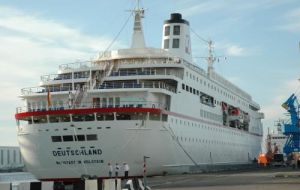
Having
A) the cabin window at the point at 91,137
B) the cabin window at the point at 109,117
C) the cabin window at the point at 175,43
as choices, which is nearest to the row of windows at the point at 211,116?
the cabin window at the point at 175,43

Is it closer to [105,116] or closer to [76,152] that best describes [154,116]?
[105,116]

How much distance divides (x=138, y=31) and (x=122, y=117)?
13647 millimetres

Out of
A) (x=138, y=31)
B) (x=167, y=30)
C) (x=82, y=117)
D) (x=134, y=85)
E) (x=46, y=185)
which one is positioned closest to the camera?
(x=46, y=185)

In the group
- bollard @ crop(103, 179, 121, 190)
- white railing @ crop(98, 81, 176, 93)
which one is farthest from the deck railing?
bollard @ crop(103, 179, 121, 190)

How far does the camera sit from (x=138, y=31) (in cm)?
4722

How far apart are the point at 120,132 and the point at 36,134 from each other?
6.20 meters

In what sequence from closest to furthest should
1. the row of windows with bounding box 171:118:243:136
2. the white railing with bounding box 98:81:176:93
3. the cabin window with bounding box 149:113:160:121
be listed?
the cabin window with bounding box 149:113:160:121
the white railing with bounding box 98:81:176:93
the row of windows with bounding box 171:118:243:136

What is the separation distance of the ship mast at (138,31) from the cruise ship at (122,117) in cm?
9

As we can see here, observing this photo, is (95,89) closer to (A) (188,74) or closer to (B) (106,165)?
(B) (106,165)

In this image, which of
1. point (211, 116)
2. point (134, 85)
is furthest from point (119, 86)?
point (211, 116)

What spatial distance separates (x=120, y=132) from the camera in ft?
114

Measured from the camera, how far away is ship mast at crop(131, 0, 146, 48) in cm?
4678

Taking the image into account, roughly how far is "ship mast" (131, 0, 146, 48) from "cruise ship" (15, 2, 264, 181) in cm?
9

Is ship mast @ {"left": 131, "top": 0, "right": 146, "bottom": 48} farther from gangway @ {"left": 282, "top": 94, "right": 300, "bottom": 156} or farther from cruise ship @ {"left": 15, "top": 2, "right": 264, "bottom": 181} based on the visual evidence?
gangway @ {"left": 282, "top": 94, "right": 300, "bottom": 156}
